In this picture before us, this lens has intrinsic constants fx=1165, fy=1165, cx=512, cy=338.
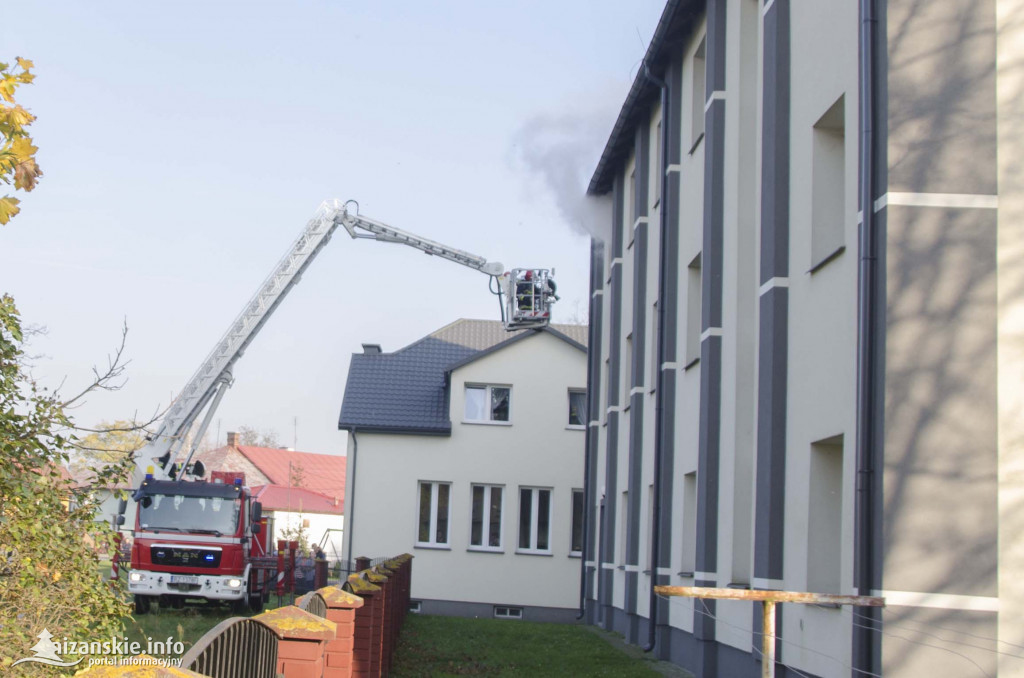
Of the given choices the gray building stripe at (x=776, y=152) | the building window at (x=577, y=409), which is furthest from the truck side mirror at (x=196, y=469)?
the gray building stripe at (x=776, y=152)

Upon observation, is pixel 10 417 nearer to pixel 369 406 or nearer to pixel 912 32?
pixel 912 32

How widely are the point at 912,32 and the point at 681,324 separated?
813cm

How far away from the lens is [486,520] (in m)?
31.3

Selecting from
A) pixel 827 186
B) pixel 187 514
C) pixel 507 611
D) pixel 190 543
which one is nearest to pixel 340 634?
pixel 827 186

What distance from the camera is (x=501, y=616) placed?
30.7 m

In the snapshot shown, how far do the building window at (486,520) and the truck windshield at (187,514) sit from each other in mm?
9360

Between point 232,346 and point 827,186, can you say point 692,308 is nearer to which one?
point 827,186

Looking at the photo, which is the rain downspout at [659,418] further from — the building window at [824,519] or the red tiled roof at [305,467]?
the red tiled roof at [305,467]

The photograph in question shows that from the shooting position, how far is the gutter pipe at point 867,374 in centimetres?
814

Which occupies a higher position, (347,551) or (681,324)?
(681,324)

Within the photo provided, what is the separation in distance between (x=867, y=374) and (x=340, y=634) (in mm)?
4129

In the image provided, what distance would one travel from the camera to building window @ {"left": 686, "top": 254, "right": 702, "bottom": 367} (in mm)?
15781

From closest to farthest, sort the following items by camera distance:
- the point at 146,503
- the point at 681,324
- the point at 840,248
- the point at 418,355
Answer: the point at 840,248
the point at 681,324
the point at 146,503
the point at 418,355

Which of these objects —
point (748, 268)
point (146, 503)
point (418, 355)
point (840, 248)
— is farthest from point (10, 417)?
point (418, 355)
